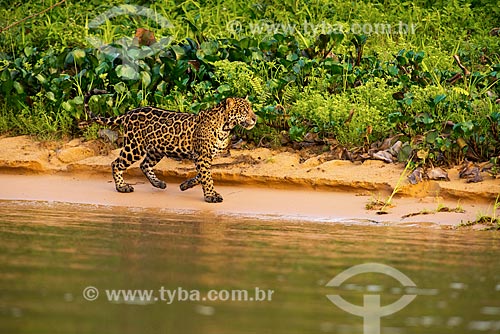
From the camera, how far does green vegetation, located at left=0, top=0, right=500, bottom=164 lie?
11680mm

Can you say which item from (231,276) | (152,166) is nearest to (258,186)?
(152,166)

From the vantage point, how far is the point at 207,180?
37.1 ft

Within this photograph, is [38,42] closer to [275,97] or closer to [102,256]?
[275,97]

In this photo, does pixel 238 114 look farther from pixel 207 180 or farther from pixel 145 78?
pixel 145 78

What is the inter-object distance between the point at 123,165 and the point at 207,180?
1063mm

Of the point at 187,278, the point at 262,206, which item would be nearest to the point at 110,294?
the point at 187,278

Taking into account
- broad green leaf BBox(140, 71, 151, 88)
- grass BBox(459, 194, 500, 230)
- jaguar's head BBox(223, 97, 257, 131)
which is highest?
jaguar's head BBox(223, 97, 257, 131)

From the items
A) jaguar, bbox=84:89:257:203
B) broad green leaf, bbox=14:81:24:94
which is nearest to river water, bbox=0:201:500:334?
jaguar, bbox=84:89:257:203

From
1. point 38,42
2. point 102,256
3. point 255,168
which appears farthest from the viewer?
point 38,42

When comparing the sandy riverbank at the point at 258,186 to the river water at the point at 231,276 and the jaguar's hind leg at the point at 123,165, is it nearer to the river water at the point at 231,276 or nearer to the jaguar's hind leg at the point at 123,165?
the jaguar's hind leg at the point at 123,165

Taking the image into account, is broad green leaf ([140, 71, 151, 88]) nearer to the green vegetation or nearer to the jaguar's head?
the green vegetation

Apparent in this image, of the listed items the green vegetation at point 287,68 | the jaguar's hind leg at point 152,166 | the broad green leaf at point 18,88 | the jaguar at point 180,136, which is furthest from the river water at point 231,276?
the broad green leaf at point 18,88

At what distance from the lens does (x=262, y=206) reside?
10891 mm

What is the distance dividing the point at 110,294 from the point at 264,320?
3.17 feet
